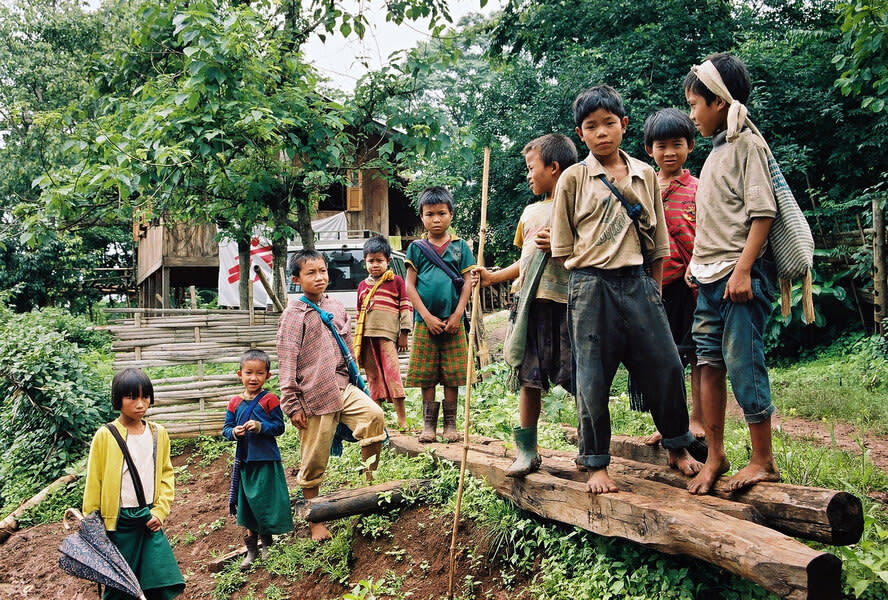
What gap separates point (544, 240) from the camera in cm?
308

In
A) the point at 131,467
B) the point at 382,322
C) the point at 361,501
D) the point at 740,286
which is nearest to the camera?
the point at 740,286

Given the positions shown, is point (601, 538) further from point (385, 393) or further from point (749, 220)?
point (385, 393)

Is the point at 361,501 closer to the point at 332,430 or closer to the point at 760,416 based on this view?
the point at 332,430

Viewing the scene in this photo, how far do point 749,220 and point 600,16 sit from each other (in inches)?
416

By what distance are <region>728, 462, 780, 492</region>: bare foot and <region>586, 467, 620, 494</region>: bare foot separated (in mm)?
456

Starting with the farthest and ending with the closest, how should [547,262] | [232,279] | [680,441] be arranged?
[232,279] < [547,262] < [680,441]

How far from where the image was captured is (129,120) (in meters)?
6.45

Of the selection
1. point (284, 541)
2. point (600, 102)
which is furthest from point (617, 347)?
point (284, 541)

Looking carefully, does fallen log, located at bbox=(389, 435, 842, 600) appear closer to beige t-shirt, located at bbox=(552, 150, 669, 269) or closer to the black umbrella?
beige t-shirt, located at bbox=(552, 150, 669, 269)

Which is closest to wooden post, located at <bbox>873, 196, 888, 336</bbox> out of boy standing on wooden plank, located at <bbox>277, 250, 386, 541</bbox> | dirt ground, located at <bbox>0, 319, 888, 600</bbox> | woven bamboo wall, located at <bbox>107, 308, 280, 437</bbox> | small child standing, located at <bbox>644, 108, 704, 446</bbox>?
dirt ground, located at <bbox>0, 319, 888, 600</bbox>

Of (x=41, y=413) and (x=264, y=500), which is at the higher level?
(x=41, y=413)

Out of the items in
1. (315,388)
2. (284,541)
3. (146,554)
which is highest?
(315,388)

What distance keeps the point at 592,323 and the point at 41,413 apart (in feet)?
21.0

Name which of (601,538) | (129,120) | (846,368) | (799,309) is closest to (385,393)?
(601,538)
